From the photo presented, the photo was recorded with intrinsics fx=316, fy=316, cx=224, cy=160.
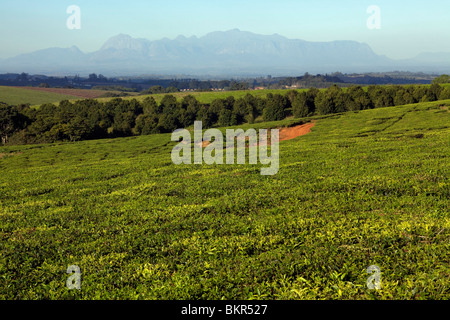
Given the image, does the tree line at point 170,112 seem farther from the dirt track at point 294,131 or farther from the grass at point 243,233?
the grass at point 243,233

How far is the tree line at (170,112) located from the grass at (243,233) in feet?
236

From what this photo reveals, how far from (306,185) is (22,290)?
583 inches

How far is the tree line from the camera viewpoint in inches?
3533

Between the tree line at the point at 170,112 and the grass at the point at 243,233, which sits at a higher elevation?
the tree line at the point at 170,112

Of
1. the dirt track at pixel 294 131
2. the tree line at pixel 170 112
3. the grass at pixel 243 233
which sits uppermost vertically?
the tree line at pixel 170 112

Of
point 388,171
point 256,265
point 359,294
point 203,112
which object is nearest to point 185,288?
point 256,265

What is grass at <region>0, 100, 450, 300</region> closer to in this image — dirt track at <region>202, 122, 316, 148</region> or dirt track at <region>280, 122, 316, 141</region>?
dirt track at <region>202, 122, 316, 148</region>

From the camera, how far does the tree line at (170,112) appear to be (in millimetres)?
89750

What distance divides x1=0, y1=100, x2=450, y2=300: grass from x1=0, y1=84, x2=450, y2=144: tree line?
72.0 metres

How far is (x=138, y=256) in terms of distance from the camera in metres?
11.6

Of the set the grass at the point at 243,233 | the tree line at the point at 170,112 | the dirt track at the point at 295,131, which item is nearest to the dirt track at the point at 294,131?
the dirt track at the point at 295,131

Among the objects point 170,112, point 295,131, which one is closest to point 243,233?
point 295,131

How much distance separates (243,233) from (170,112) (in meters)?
113
